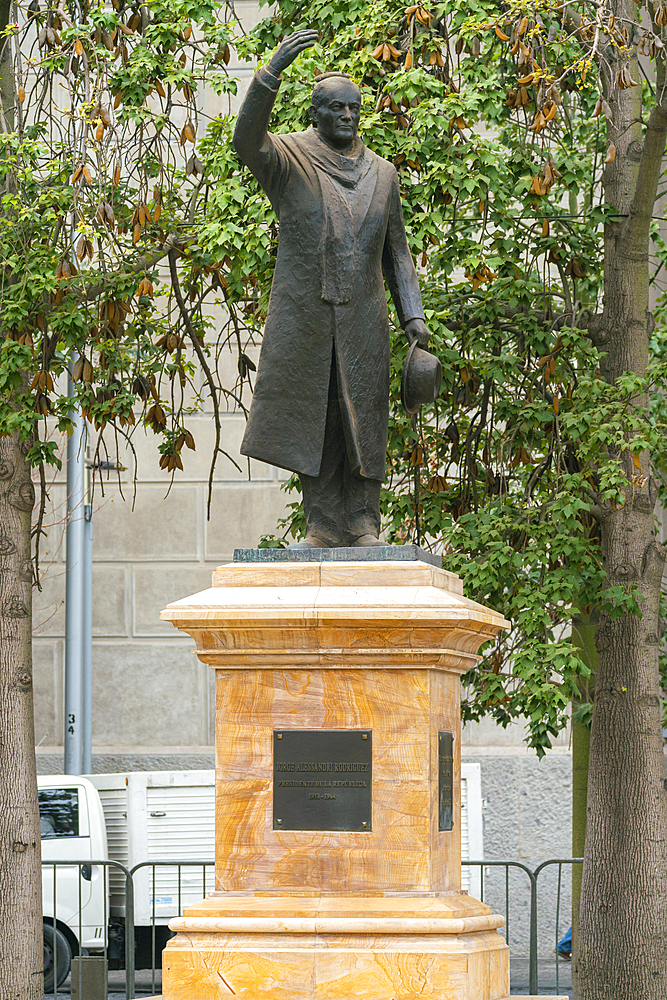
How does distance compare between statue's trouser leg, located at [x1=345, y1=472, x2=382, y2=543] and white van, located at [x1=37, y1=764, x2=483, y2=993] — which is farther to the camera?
white van, located at [x1=37, y1=764, x2=483, y2=993]

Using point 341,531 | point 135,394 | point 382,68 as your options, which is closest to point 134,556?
point 135,394

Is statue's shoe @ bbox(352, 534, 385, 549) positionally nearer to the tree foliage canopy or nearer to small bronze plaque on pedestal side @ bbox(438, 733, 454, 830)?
small bronze plaque on pedestal side @ bbox(438, 733, 454, 830)

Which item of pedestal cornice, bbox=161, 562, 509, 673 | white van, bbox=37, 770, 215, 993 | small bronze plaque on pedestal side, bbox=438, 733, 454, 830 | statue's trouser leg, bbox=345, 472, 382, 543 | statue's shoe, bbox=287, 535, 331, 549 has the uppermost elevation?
statue's trouser leg, bbox=345, 472, 382, 543

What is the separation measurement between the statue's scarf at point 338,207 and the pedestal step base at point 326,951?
260 centimetres

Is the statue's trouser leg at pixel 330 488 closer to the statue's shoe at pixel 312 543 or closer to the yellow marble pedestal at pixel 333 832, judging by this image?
the statue's shoe at pixel 312 543

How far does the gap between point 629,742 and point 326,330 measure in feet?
16.4

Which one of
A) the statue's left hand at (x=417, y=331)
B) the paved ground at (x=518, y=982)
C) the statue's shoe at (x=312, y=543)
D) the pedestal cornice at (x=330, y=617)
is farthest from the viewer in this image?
the paved ground at (x=518, y=982)

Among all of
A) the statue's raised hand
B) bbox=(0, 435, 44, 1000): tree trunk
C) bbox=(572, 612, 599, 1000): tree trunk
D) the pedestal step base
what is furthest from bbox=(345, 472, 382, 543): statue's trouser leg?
bbox=(572, 612, 599, 1000): tree trunk

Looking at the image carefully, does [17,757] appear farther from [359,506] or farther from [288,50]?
[288,50]

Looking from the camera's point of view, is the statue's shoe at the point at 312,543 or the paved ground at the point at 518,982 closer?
the statue's shoe at the point at 312,543

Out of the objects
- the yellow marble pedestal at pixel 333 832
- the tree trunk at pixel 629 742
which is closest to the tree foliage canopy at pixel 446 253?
the tree trunk at pixel 629 742

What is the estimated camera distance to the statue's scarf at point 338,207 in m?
6.62

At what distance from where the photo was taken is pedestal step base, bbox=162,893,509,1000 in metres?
5.77

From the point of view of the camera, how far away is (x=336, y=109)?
6.66 m
